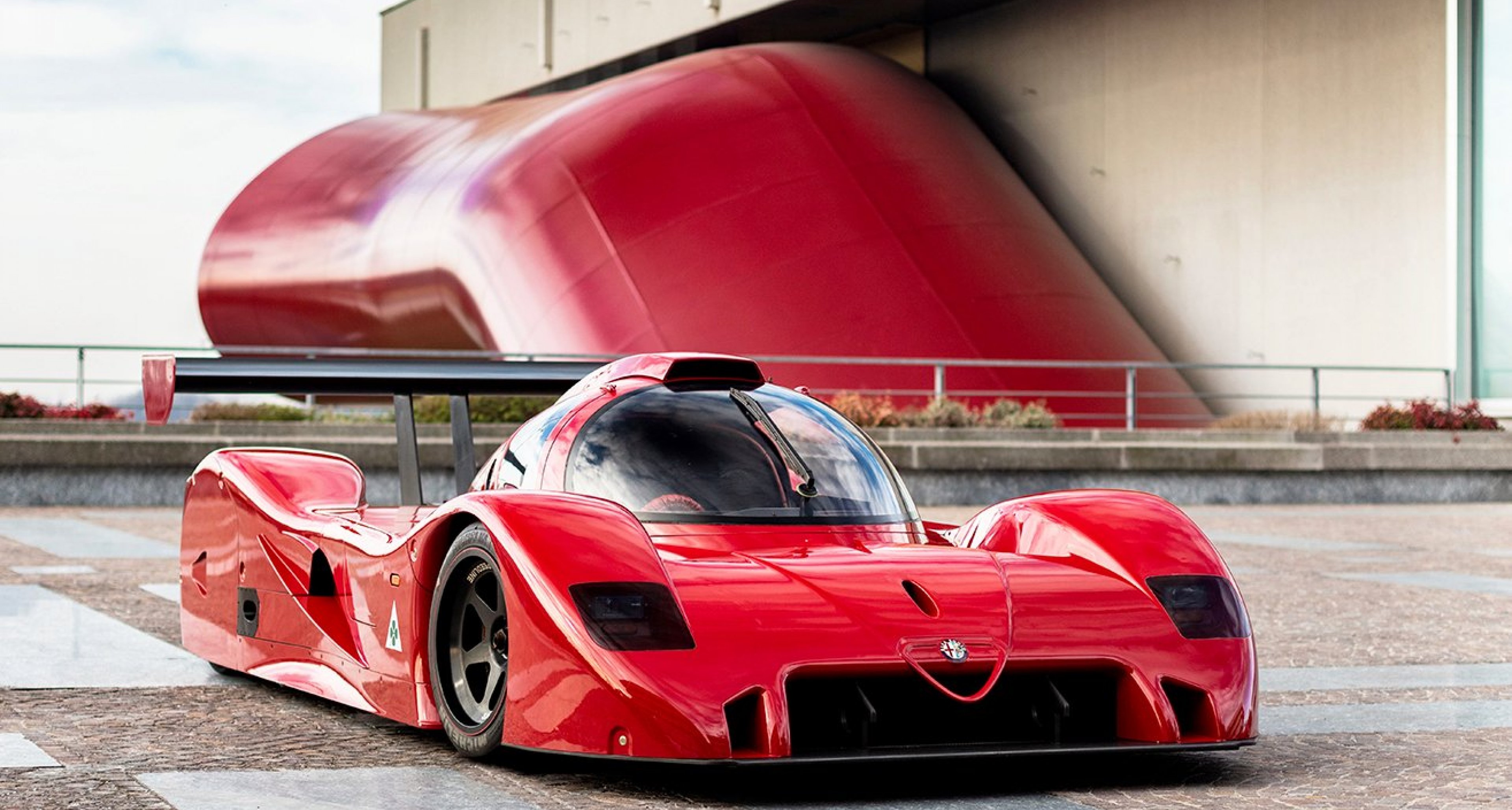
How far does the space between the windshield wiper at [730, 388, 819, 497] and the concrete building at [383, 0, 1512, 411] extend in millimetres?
23457

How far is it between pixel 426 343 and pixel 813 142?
9.24 m

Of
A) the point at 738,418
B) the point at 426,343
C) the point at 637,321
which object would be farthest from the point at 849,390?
the point at 738,418

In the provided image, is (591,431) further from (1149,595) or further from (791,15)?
(791,15)

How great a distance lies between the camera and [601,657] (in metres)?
4.45

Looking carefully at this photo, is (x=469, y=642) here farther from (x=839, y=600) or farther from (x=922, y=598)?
(x=922, y=598)

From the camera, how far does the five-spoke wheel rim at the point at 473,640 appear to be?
492cm

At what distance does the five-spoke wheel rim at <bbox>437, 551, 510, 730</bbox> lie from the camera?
16.1 ft

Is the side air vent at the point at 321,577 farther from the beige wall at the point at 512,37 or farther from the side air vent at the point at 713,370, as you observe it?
the beige wall at the point at 512,37

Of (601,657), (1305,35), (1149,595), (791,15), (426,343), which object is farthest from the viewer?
(791,15)

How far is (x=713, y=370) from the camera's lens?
5.77 meters

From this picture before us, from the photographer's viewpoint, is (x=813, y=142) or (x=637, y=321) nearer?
(x=637, y=321)

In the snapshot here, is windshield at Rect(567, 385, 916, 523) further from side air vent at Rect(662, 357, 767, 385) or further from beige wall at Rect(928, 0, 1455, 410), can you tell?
beige wall at Rect(928, 0, 1455, 410)

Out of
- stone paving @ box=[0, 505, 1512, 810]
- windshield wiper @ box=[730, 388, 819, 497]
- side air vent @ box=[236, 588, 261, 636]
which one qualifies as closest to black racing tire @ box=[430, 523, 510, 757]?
stone paving @ box=[0, 505, 1512, 810]

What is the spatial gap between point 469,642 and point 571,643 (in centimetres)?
66
